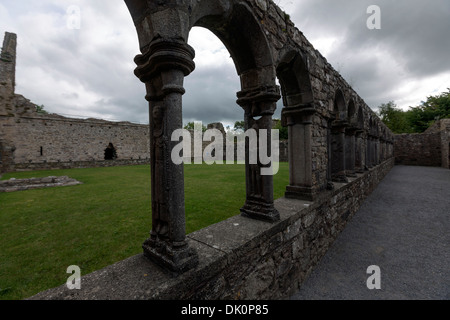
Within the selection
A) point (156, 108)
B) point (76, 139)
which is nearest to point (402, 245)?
point (156, 108)

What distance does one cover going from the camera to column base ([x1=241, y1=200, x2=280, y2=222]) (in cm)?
247

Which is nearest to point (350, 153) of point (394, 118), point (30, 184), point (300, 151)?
point (300, 151)

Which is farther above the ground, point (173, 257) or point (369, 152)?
point (369, 152)

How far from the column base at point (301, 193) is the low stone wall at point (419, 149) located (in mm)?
19978

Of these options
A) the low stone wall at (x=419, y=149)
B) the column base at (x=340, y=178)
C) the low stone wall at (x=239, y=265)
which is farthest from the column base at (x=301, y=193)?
the low stone wall at (x=419, y=149)

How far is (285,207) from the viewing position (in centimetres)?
302

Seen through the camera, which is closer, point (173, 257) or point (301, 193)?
point (173, 257)

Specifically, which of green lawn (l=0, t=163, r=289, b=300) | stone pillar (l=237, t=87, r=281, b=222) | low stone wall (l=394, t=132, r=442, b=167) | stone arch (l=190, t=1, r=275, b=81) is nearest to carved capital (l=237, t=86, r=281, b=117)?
stone pillar (l=237, t=87, r=281, b=222)

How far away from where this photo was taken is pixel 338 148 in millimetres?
5398

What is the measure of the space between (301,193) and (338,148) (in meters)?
2.68

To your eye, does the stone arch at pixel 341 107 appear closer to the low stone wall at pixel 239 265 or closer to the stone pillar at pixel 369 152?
the low stone wall at pixel 239 265

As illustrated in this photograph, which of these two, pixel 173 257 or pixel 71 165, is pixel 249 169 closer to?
pixel 173 257
